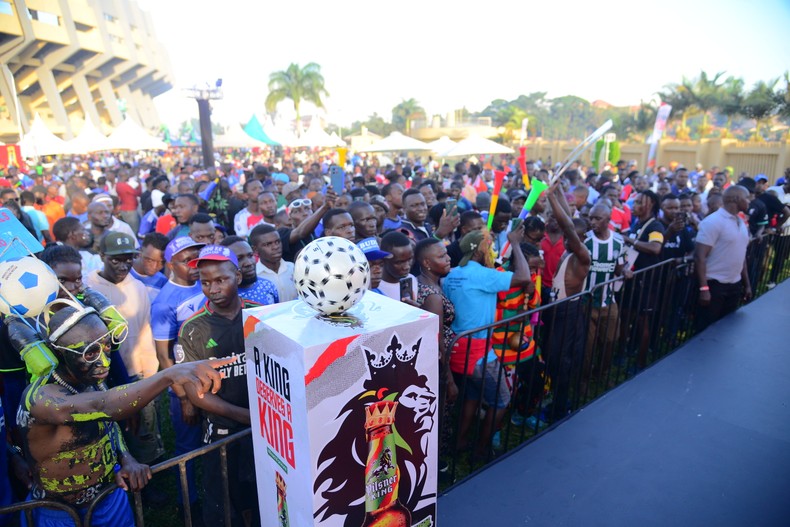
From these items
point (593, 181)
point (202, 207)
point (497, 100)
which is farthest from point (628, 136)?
point (497, 100)

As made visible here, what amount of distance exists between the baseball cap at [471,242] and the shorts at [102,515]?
292 centimetres

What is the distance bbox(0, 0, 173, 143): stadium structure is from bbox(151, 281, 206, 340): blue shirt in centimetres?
3661

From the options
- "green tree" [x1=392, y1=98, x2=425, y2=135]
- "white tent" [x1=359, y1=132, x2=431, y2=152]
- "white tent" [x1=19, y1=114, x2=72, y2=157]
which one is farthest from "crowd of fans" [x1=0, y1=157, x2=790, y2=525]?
"green tree" [x1=392, y1=98, x2=425, y2=135]

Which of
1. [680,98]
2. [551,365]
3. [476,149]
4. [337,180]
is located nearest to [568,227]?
[551,365]

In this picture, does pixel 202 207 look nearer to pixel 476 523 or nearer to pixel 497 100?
pixel 476 523

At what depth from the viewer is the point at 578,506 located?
3119 mm

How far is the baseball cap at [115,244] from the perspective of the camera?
4.04 meters

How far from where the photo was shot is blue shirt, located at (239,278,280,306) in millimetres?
3797

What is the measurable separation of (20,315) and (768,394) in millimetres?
5660

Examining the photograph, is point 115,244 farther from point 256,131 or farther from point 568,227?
point 256,131

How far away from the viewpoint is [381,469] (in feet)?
6.84

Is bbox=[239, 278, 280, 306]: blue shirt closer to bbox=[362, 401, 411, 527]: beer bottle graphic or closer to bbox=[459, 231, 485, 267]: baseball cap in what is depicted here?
bbox=[459, 231, 485, 267]: baseball cap

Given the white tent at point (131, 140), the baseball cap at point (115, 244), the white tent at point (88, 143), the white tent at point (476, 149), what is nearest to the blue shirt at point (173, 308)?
the baseball cap at point (115, 244)

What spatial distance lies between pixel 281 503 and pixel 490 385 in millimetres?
2483
